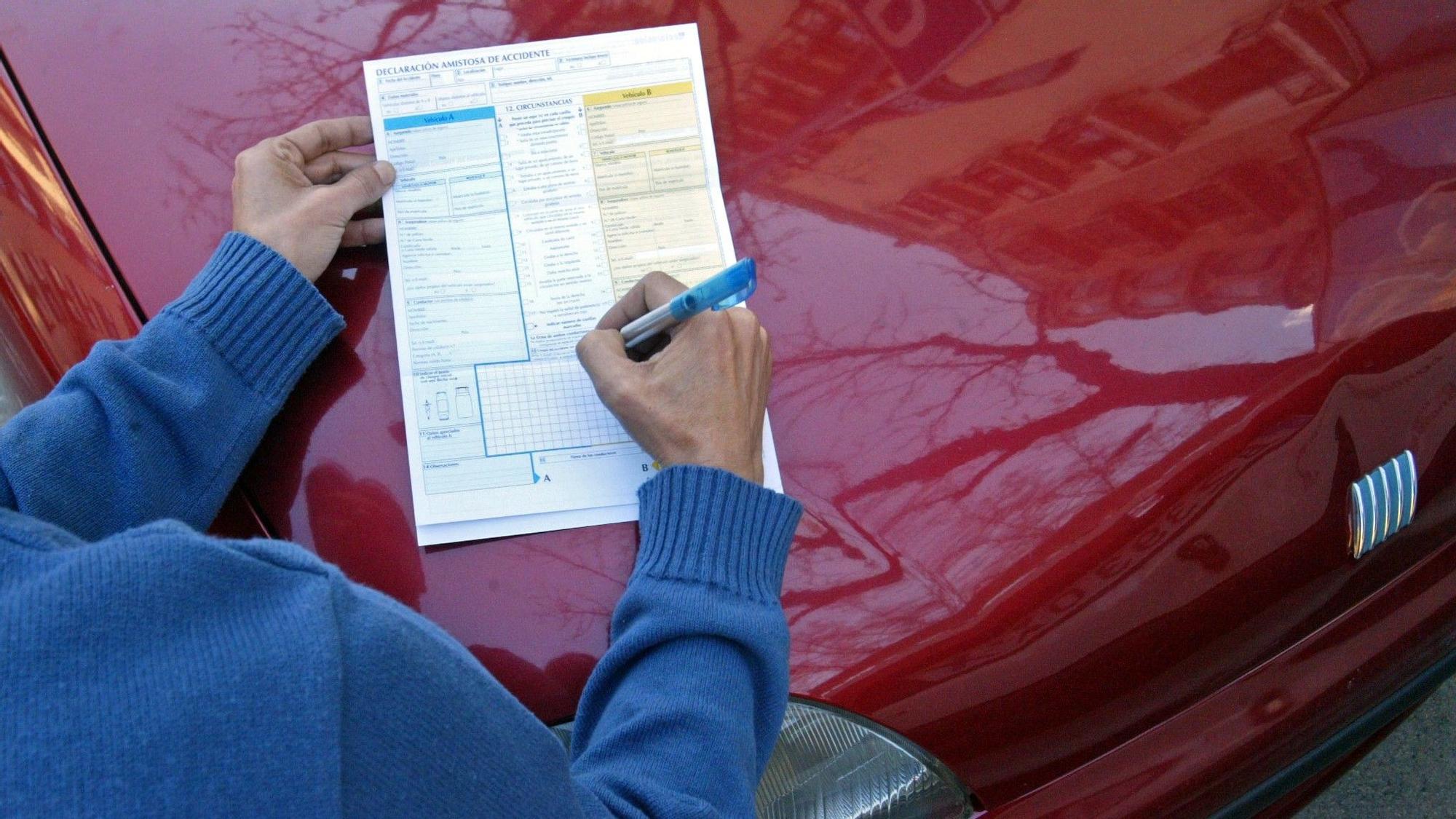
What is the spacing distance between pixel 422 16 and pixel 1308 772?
130 centimetres

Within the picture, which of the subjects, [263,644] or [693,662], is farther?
[693,662]

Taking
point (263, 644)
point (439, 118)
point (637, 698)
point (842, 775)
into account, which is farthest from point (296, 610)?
point (439, 118)

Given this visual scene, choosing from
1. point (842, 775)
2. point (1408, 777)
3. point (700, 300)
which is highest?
point (700, 300)

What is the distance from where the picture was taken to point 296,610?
0.63m

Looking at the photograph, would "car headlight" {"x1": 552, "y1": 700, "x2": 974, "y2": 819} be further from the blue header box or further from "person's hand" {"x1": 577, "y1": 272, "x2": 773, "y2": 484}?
the blue header box

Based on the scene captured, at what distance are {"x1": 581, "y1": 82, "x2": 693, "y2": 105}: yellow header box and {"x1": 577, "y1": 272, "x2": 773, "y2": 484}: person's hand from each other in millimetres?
293

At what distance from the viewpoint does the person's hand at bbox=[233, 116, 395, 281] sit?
1.06 metres

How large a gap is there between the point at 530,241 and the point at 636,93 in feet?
0.68

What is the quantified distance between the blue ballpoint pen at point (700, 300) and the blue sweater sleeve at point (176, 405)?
0.31 meters

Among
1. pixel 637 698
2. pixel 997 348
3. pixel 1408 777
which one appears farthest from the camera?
pixel 1408 777

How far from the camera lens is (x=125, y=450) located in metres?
0.94

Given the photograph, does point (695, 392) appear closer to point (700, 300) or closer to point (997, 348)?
point (700, 300)

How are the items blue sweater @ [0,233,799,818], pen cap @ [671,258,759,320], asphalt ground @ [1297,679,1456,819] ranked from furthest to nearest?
asphalt ground @ [1297,679,1456,819], pen cap @ [671,258,759,320], blue sweater @ [0,233,799,818]

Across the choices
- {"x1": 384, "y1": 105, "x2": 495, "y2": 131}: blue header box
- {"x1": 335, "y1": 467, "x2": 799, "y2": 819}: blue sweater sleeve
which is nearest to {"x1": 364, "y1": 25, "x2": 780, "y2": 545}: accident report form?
{"x1": 384, "y1": 105, "x2": 495, "y2": 131}: blue header box
